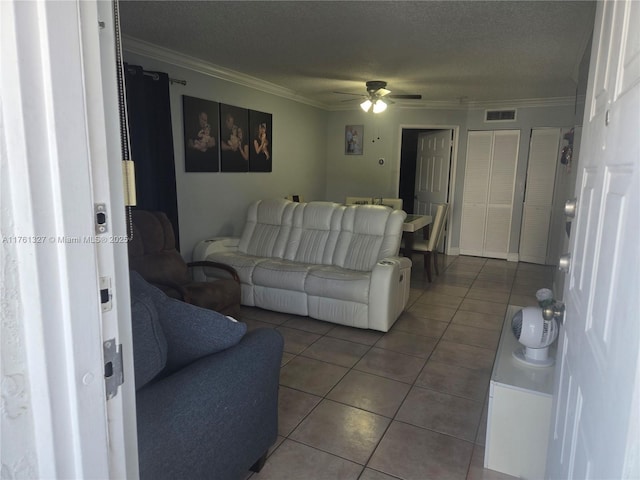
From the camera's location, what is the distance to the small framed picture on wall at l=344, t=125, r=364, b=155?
659 centimetres

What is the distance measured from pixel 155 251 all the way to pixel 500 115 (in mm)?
5063

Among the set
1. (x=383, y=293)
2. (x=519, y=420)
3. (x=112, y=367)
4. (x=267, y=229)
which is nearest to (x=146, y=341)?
(x=112, y=367)

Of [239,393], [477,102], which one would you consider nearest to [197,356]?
[239,393]

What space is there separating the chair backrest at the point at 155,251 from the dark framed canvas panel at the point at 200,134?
2.72 feet

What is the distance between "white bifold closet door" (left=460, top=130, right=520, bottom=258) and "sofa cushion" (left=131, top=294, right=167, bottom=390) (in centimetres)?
572

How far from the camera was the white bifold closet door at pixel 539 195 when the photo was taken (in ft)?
18.8

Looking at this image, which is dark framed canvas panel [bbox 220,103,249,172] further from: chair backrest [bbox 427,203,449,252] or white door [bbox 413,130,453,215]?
white door [bbox 413,130,453,215]

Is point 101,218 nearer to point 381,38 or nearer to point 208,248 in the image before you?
point 381,38

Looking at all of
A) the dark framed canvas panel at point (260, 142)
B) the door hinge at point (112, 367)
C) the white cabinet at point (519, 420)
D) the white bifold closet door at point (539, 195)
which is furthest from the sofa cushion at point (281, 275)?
the white bifold closet door at point (539, 195)

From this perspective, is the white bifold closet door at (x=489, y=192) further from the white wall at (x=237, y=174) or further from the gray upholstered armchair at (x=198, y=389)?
the gray upholstered armchair at (x=198, y=389)

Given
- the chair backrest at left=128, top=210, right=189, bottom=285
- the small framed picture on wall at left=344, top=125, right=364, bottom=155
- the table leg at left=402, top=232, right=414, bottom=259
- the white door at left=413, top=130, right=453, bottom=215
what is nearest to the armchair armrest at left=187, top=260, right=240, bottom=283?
the chair backrest at left=128, top=210, right=189, bottom=285

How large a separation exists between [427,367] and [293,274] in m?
1.39

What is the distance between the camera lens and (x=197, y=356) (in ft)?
5.16

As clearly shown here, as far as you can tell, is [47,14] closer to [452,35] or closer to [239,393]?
[239,393]
